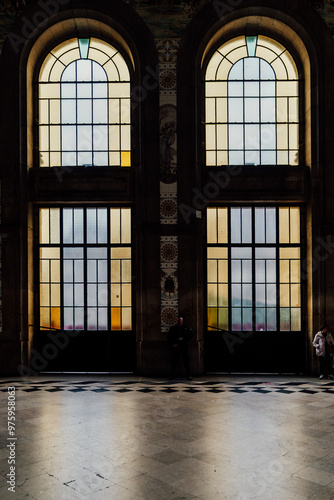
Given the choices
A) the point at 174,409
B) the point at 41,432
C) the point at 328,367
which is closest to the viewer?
the point at 41,432

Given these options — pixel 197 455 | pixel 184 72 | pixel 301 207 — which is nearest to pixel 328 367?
pixel 301 207

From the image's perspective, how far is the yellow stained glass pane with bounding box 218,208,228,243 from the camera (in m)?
14.2

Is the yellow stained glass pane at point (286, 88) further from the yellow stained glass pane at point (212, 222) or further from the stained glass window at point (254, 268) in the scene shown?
the yellow stained glass pane at point (212, 222)

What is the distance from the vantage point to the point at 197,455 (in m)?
6.41

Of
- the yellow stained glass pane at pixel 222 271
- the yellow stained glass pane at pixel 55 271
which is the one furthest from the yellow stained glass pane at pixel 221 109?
the yellow stained glass pane at pixel 55 271

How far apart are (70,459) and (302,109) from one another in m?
12.3

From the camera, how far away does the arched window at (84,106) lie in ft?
47.0

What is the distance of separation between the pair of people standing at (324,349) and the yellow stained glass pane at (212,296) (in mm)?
3098

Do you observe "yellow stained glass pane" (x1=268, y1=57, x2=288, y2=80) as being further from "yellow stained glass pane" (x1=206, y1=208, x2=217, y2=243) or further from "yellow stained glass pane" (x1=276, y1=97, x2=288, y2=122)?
"yellow stained glass pane" (x1=206, y1=208, x2=217, y2=243)

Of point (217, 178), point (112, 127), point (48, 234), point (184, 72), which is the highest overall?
point (184, 72)

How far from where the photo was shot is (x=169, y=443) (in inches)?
273

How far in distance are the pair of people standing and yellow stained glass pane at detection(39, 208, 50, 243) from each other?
866 centimetres

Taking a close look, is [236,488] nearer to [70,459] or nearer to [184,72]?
[70,459]

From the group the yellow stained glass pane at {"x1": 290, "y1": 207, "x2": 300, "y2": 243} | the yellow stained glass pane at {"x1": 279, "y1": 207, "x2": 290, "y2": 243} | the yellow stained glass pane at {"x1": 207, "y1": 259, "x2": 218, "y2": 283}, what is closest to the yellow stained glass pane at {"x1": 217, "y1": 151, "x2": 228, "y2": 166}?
the yellow stained glass pane at {"x1": 279, "y1": 207, "x2": 290, "y2": 243}
